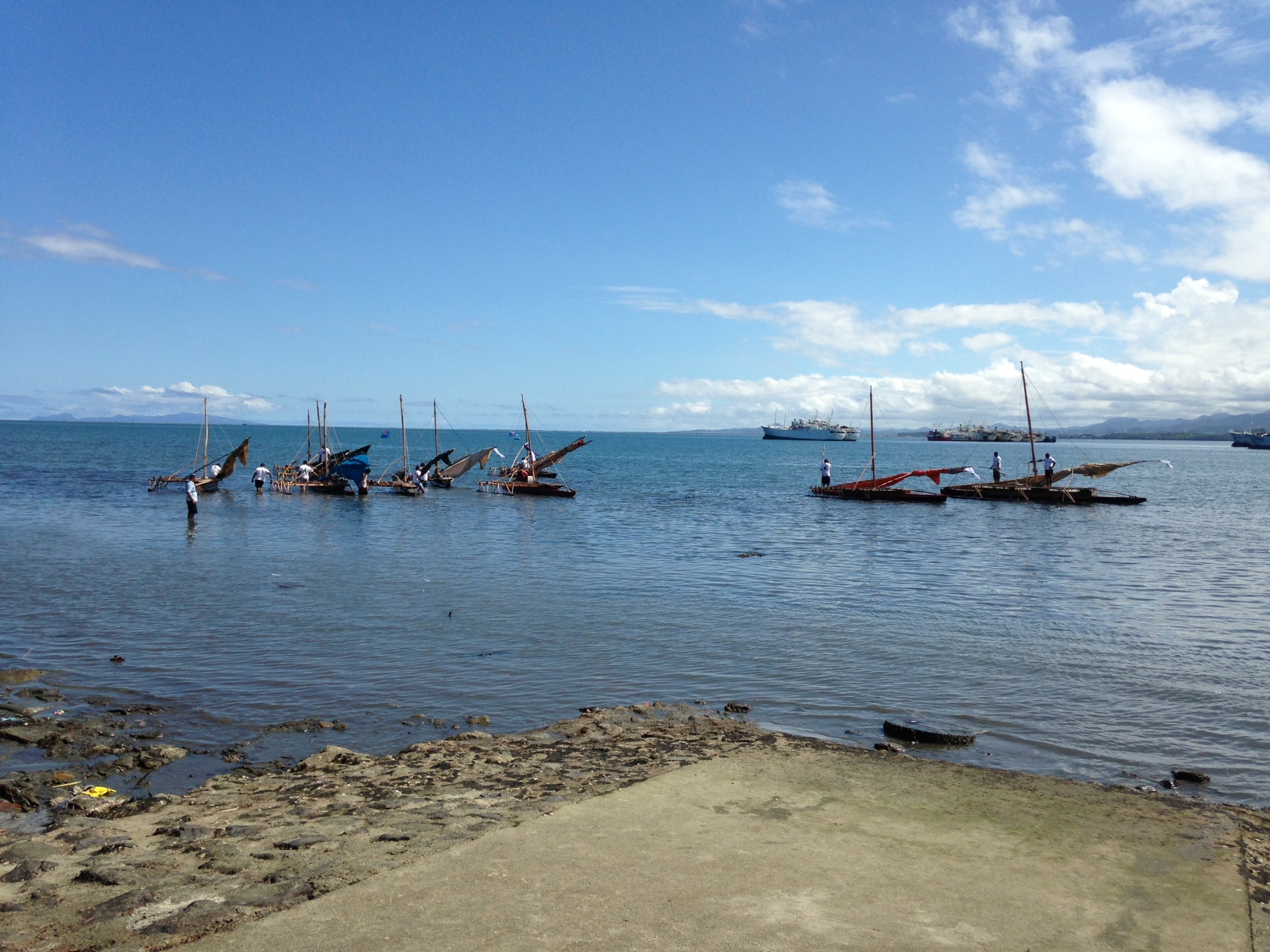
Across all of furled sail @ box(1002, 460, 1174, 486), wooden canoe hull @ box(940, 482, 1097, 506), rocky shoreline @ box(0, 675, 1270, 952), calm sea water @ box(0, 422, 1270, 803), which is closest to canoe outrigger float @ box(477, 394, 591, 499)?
calm sea water @ box(0, 422, 1270, 803)

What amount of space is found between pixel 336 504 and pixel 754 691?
3812 centimetres

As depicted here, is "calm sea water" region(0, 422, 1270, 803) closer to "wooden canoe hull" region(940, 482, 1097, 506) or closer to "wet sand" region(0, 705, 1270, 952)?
"wet sand" region(0, 705, 1270, 952)

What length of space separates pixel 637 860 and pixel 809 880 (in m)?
1.32

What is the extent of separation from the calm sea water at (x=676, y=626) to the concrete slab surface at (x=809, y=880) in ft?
8.78

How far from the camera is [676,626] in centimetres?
1820

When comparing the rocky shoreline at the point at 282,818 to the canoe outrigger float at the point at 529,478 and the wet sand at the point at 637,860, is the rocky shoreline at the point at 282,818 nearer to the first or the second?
the wet sand at the point at 637,860

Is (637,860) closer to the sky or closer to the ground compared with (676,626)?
closer to the sky

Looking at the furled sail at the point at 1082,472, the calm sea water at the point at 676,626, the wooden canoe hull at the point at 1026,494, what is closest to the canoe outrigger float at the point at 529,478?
the calm sea water at the point at 676,626

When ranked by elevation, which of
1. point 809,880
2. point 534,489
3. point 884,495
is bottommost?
point 809,880

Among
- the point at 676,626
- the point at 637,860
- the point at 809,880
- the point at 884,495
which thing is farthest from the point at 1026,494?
the point at 637,860

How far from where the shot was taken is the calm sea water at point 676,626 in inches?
488

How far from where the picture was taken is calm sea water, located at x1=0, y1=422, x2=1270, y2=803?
12391 mm

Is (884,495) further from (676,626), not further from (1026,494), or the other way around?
(676,626)

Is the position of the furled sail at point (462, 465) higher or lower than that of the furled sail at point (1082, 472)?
higher
